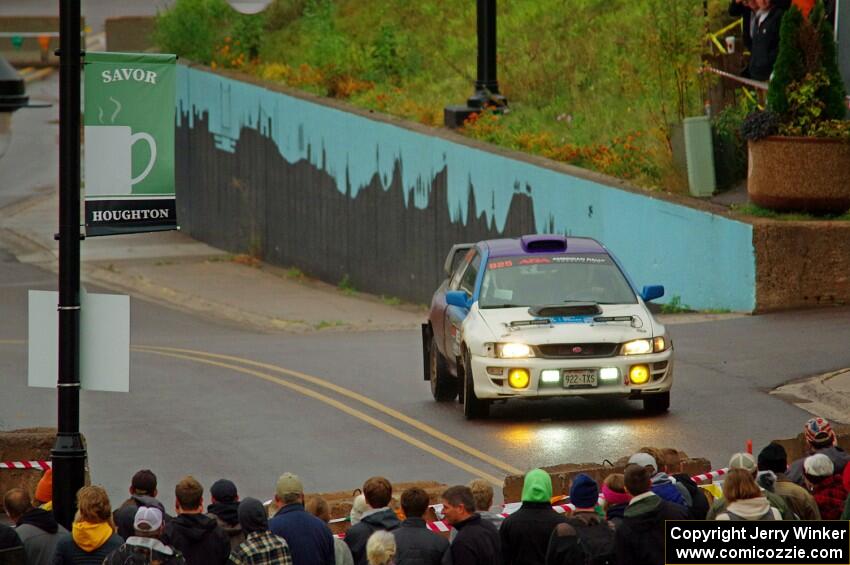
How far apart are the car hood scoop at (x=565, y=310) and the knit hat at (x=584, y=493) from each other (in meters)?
7.39

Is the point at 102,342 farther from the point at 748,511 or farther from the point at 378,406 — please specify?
the point at 378,406

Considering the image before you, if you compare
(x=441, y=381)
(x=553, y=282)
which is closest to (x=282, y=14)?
(x=441, y=381)

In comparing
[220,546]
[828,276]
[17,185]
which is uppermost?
[17,185]

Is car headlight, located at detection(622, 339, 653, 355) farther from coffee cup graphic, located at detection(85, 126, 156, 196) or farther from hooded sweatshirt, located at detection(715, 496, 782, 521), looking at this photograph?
hooded sweatshirt, located at detection(715, 496, 782, 521)

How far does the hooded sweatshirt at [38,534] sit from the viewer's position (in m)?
9.19

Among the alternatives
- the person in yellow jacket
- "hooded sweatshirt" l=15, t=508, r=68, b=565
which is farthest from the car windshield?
the person in yellow jacket

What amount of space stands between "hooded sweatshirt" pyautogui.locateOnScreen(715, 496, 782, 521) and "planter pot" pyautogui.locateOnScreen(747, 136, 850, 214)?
568 inches

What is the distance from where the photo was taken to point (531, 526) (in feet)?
29.8

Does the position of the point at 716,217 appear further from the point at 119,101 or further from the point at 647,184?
the point at 119,101

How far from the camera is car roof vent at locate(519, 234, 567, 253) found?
17.5 m

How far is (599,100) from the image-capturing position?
3089 centimetres

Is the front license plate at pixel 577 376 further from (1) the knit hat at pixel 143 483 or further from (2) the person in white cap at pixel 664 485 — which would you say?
(1) the knit hat at pixel 143 483

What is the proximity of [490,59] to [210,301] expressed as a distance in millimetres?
6931

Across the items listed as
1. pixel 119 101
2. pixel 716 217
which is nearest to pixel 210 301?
pixel 716 217
